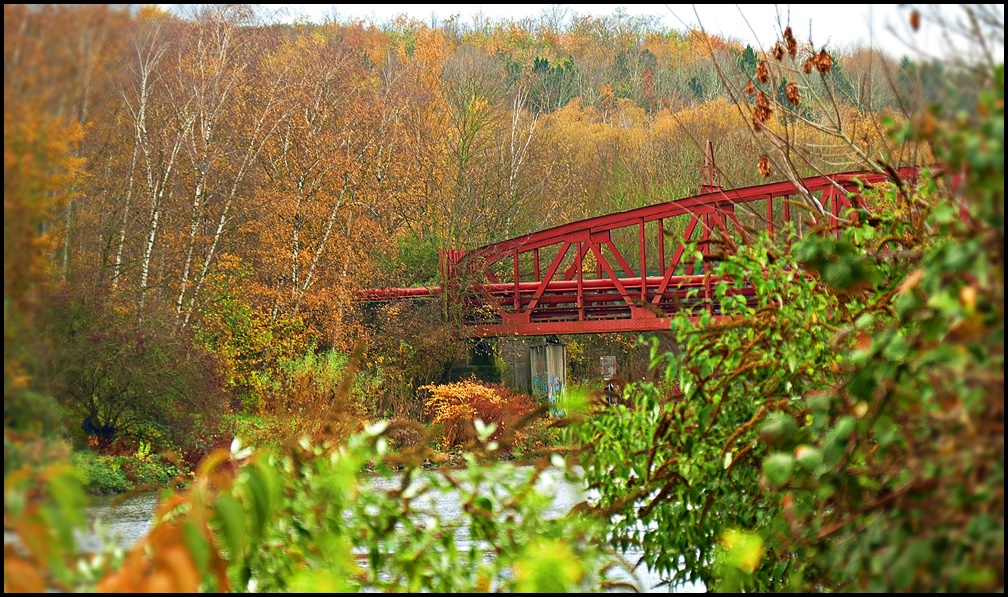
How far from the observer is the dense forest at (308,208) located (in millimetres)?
2826

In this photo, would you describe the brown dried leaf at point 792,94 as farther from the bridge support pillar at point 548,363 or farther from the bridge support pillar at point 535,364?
the bridge support pillar at point 548,363

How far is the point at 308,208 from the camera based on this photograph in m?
22.5

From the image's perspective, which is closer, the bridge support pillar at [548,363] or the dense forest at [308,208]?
the dense forest at [308,208]

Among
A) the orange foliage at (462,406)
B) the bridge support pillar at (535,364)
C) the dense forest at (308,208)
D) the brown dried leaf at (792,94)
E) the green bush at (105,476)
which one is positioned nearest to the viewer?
the dense forest at (308,208)

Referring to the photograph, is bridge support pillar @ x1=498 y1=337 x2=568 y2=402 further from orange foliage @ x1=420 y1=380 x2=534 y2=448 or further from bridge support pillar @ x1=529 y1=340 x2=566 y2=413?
orange foliage @ x1=420 y1=380 x2=534 y2=448

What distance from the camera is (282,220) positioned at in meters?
22.7

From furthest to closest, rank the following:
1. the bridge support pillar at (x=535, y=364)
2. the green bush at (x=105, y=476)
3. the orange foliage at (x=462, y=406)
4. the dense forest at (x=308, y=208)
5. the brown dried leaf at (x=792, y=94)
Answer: the bridge support pillar at (x=535, y=364) → the orange foliage at (x=462, y=406) → the green bush at (x=105, y=476) → the brown dried leaf at (x=792, y=94) → the dense forest at (x=308, y=208)

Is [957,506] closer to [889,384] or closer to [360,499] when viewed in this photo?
[889,384]

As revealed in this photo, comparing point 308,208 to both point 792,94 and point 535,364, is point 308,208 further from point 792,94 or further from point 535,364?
point 792,94

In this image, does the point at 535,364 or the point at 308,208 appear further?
the point at 535,364

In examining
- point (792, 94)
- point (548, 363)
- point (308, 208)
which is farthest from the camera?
point (548, 363)

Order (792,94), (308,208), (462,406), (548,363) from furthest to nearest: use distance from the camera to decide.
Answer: (548,363) < (308,208) < (462,406) < (792,94)

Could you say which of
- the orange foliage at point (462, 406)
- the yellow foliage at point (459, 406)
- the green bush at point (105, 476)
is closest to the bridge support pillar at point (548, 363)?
the orange foliage at point (462, 406)

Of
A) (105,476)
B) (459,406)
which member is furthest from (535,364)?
(105,476)
